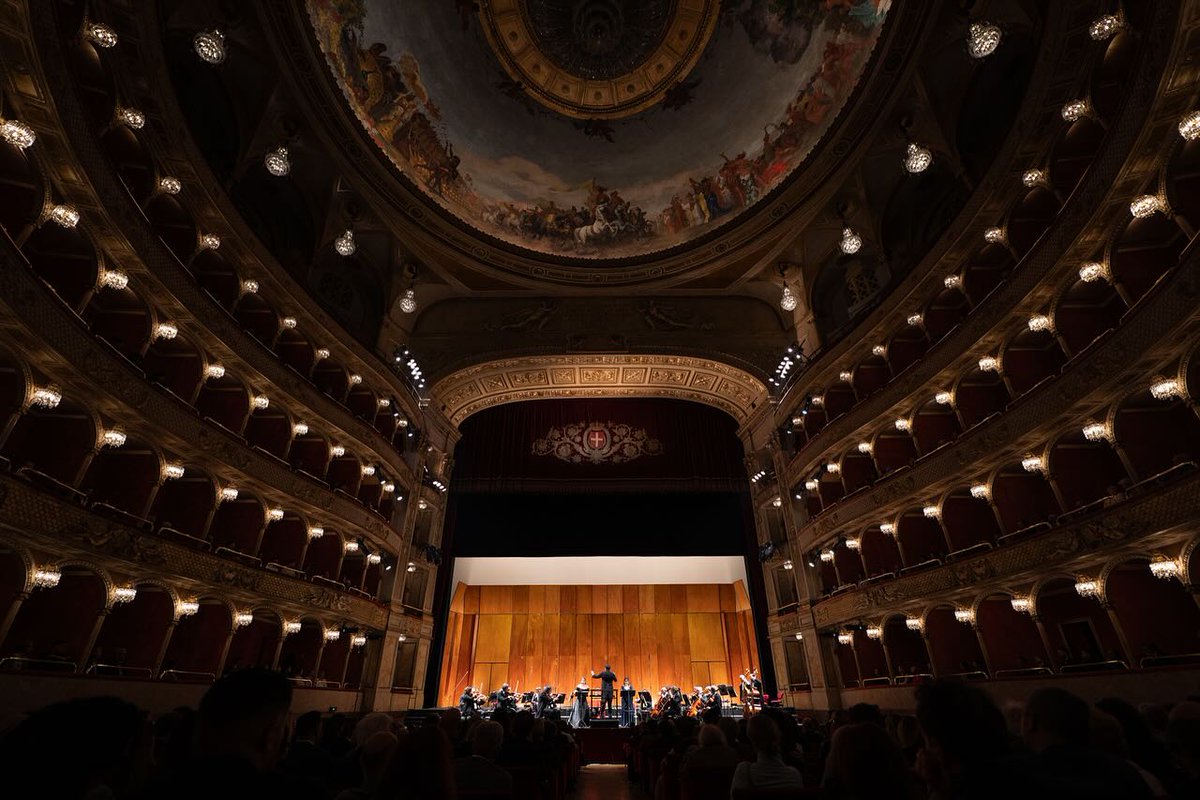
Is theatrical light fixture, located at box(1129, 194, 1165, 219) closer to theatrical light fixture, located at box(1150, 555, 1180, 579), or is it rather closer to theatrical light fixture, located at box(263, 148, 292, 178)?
theatrical light fixture, located at box(1150, 555, 1180, 579)

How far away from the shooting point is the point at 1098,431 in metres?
→ 11.7

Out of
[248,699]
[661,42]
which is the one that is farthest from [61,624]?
[661,42]

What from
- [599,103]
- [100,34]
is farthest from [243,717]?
[599,103]

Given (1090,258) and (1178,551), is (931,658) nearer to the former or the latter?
(1178,551)

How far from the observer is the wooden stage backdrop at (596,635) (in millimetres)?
27734

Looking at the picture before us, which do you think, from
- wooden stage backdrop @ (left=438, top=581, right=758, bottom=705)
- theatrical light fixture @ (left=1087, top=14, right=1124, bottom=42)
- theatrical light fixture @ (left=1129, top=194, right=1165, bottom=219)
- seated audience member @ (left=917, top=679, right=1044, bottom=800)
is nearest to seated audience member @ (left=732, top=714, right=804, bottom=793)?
seated audience member @ (left=917, top=679, right=1044, bottom=800)

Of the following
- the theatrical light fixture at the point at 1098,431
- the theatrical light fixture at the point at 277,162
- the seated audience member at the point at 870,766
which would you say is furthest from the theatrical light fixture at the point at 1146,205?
the theatrical light fixture at the point at 277,162

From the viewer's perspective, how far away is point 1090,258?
12102 mm

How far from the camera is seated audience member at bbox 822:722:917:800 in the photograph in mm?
2660

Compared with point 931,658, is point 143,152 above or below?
above

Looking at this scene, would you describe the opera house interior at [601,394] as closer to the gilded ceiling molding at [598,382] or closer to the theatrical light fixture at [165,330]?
the gilded ceiling molding at [598,382]

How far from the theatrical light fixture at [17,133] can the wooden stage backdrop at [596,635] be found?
22987mm

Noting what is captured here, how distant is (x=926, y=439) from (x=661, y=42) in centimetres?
1922

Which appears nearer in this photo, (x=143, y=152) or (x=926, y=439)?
(x=143, y=152)
